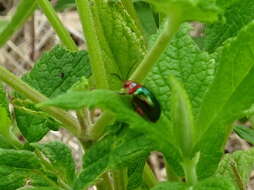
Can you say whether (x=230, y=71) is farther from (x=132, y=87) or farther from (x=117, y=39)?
(x=117, y=39)

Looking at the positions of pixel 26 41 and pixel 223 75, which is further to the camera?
pixel 26 41

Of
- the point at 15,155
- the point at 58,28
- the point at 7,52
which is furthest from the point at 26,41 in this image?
the point at 15,155

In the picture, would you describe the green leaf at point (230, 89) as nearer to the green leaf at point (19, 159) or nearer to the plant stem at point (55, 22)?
the green leaf at point (19, 159)

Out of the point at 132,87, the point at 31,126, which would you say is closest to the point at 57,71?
the point at 31,126

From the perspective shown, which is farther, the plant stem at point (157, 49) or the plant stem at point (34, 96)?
the plant stem at point (34, 96)

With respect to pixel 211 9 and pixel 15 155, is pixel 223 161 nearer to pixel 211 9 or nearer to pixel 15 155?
pixel 15 155

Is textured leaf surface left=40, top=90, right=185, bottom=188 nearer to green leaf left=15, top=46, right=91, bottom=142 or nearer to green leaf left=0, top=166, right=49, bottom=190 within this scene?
green leaf left=0, top=166, right=49, bottom=190

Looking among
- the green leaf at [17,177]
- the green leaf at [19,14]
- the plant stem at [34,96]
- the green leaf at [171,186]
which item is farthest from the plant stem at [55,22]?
the green leaf at [171,186]
